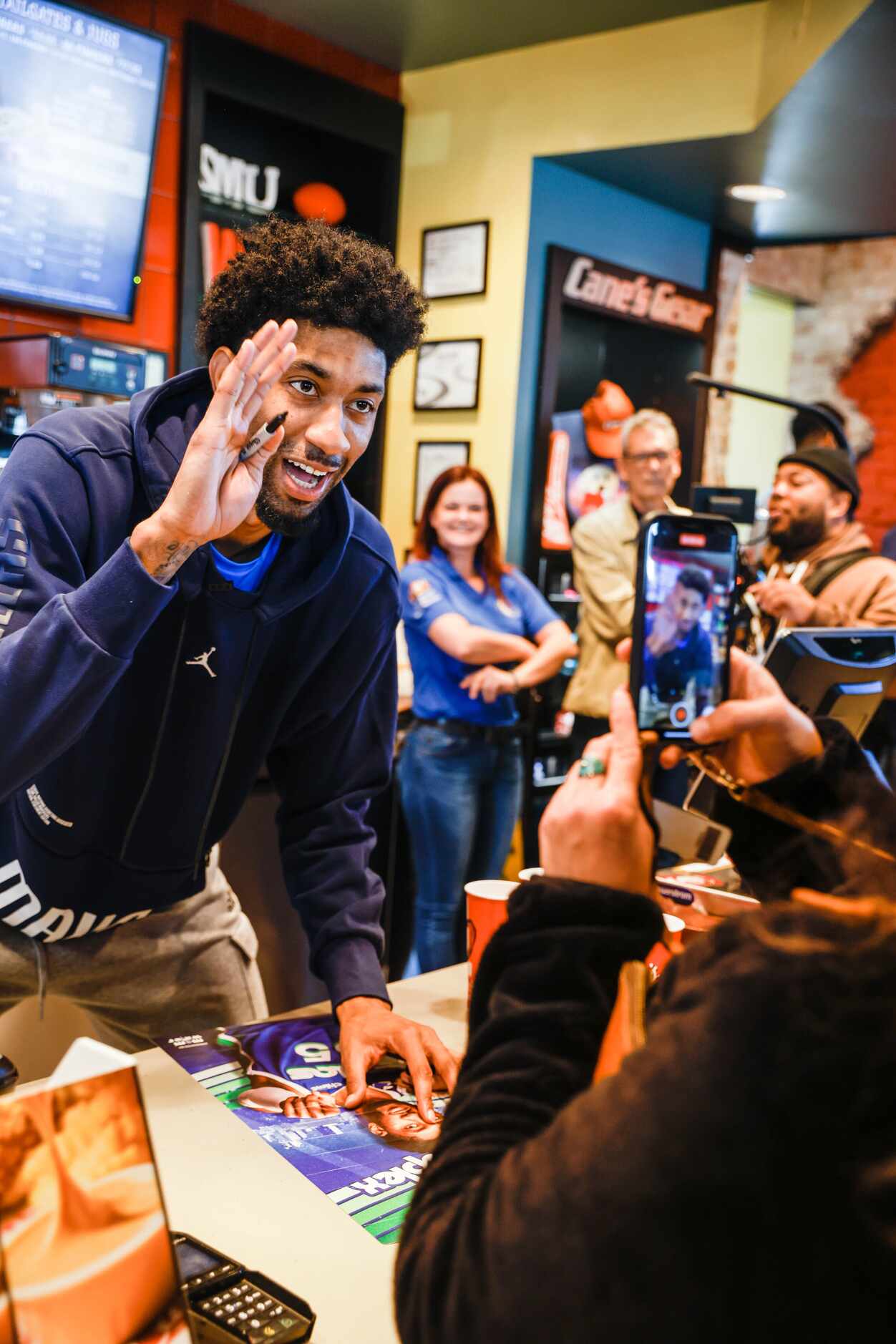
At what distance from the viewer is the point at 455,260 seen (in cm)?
468

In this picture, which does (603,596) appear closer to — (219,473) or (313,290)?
(313,290)

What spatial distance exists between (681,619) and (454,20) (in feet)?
12.6

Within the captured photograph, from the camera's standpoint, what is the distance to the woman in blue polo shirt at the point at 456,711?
3365mm

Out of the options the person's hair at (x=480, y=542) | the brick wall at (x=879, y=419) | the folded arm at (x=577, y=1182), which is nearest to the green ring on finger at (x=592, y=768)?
the folded arm at (x=577, y=1182)

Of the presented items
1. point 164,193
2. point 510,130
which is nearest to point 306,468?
point 164,193

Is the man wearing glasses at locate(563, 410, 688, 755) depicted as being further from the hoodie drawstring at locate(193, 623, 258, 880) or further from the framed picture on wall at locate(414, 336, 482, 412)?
the hoodie drawstring at locate(193, 623, 258, 880)

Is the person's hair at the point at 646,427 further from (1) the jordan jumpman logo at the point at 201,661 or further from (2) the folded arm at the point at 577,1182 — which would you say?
(2) the folded arm at the point at 577,1182

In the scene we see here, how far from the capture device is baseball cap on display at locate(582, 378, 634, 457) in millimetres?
5207

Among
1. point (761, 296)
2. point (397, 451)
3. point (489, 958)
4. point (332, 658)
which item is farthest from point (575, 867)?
point (761, 296)

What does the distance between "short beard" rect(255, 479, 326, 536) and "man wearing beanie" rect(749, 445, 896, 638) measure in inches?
82.8

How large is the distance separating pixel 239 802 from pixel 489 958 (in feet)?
3.00

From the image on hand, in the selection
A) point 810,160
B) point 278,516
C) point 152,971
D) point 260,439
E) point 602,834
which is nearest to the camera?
point 602,834

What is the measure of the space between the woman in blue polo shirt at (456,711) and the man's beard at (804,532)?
859 mm

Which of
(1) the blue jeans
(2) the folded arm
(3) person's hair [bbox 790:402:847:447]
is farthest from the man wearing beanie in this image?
(2) the folded arm
